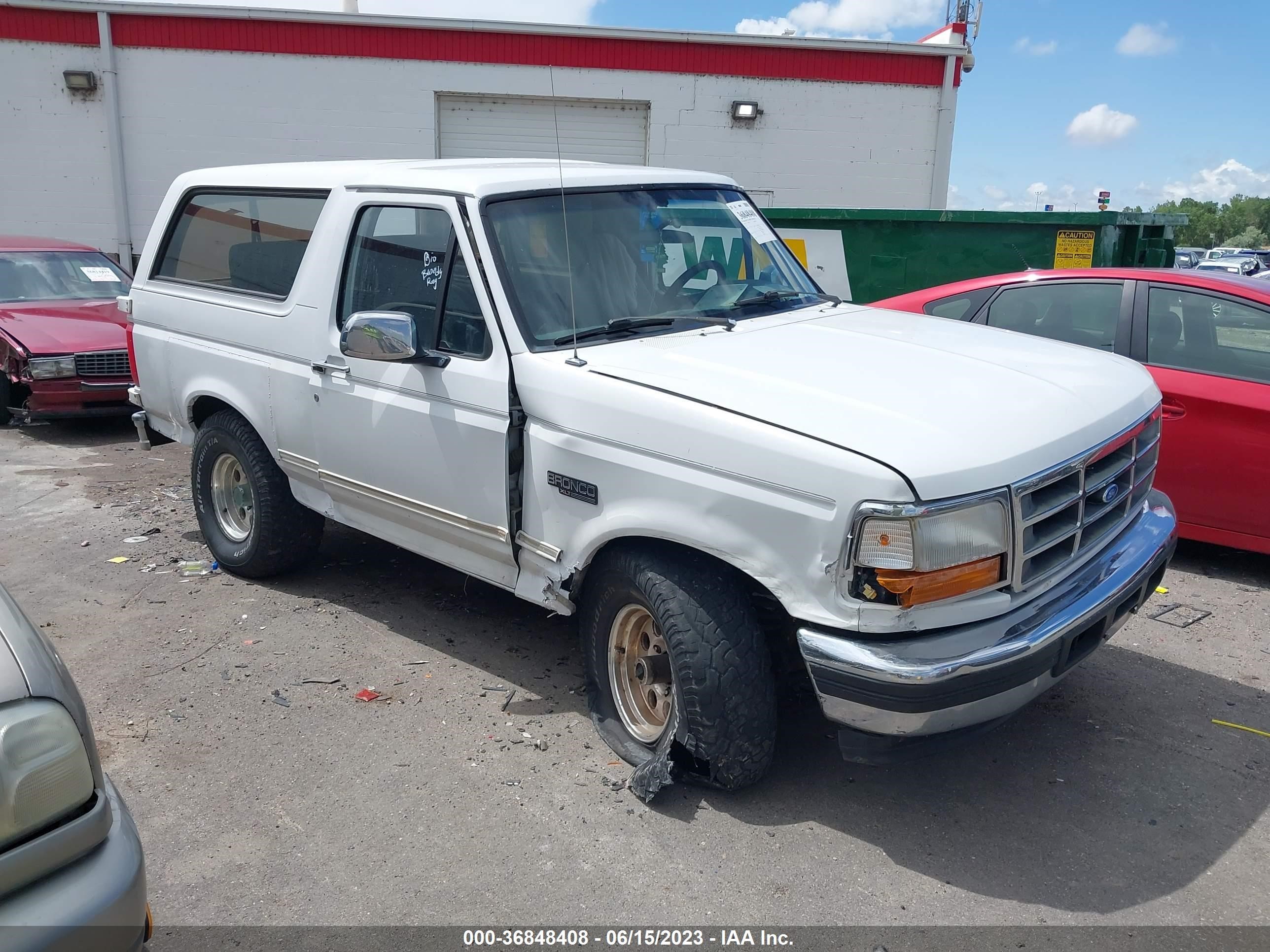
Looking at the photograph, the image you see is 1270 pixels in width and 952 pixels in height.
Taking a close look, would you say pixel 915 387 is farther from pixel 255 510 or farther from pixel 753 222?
pixel 255 510

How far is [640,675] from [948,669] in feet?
3.96

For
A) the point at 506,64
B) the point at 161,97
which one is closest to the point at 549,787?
the point at 506,64

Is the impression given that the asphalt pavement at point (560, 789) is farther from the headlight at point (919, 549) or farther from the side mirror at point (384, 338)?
the side mirror at point (384, 338)

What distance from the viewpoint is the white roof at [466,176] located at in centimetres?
407

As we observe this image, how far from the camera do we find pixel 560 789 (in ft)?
11.6

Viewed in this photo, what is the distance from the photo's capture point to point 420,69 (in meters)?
13.9

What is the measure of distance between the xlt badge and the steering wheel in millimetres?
956

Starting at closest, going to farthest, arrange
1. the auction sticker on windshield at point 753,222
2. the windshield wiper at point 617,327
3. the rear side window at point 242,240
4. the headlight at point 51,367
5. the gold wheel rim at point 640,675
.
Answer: the gold wheel rim at point 640,675
the windshield wiper at point 617,327
the auction sticker on windshield at point 753,222
the rear side window at point 242,240
the headlight at point 51,367

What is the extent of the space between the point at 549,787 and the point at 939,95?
44.5 feet

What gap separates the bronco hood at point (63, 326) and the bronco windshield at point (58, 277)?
18 centimetres

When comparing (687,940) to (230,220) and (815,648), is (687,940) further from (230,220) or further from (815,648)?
(230,220)

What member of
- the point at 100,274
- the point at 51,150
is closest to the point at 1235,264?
the point at 51,150

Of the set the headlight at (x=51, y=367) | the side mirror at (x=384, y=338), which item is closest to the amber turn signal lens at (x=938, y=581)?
the side mirror at (x=384, y=338)

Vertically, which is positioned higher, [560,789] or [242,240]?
[242,240]
